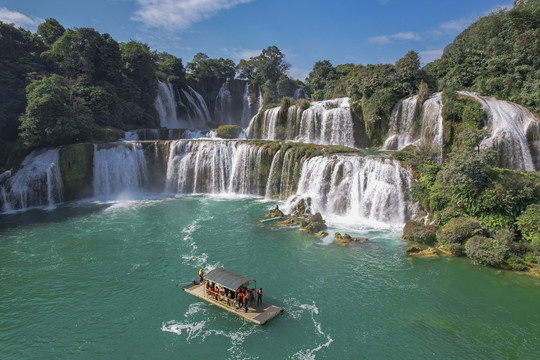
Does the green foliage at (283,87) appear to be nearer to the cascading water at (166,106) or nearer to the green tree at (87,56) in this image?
the cascading water at (166,106)

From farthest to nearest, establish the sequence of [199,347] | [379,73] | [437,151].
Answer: [379,73] < [437,151] < [199,347]

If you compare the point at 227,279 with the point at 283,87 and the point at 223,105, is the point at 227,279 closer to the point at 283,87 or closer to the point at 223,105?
the point at 283,87

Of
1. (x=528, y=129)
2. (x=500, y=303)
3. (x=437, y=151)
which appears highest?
(x=528, y=129)

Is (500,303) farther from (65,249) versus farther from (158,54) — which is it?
(158,54)

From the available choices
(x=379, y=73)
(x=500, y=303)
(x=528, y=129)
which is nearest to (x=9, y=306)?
(x=500, y=303)

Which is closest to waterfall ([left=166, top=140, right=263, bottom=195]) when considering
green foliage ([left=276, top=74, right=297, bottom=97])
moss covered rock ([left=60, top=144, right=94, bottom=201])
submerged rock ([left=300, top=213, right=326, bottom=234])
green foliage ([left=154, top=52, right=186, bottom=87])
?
moss covered rock ([left=60, top=144, right=94, bottom=201])

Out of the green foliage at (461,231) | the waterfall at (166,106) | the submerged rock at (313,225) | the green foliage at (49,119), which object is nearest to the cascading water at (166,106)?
the waterfall at (166,106)
